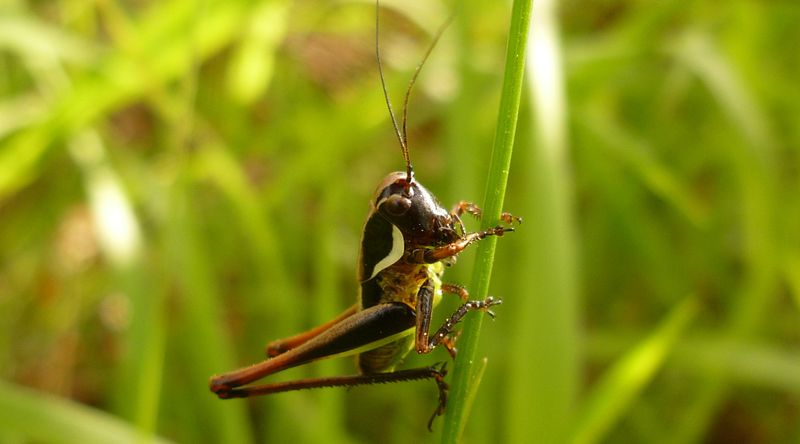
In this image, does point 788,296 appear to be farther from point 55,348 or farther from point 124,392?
point 55,348

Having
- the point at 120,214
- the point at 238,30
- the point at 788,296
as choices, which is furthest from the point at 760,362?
the point at 238,30

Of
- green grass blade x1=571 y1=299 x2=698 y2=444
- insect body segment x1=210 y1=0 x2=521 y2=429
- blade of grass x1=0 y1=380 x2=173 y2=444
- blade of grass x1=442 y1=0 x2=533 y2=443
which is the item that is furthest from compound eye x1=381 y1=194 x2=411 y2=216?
blade of grass x1=0 y1=380 x2=173 y2=444

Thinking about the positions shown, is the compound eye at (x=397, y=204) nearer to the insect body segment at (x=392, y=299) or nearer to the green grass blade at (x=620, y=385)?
the insect body segment at (x=392, y=299)

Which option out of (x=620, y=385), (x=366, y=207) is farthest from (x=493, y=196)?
(x=366, y=207)

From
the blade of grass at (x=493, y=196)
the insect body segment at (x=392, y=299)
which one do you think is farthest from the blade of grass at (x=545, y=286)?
the blade of grass at (x=493, y=196)

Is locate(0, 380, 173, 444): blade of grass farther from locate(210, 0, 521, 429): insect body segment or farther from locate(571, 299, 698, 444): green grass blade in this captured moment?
locate(571, 299, 698, 444): green grass blade
